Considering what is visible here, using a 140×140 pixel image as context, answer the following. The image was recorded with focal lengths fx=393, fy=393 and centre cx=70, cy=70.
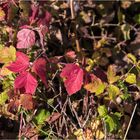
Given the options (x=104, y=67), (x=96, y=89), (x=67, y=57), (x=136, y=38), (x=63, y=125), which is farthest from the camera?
(x=136, y=38)

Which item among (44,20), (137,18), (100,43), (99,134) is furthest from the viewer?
(137,18)

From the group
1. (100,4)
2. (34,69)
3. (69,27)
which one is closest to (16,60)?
(34,69)

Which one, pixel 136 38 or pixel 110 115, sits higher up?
pixel 136 38

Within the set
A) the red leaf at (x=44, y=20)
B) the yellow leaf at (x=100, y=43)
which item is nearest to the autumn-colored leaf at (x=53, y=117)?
the red leaf at (x=44, y=20)

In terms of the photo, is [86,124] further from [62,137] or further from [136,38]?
[136,38]

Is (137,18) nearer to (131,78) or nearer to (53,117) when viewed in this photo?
(131,78)

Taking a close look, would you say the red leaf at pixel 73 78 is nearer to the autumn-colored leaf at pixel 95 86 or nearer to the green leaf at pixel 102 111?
the autumn-colored leaf at pixel 95 86

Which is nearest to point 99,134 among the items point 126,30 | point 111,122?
point 111,122
